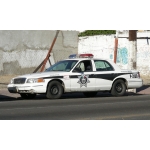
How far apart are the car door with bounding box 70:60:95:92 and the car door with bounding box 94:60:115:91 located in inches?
10.3

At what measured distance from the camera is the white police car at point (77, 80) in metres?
16.9

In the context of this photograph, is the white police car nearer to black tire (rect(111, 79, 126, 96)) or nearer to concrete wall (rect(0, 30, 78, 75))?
black tire (rect(111, 79, 126, 96))

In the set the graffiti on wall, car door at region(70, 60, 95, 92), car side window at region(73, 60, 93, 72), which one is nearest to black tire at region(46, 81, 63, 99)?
car door at region(70, 60, 95, 92)

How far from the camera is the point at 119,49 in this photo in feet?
98.2

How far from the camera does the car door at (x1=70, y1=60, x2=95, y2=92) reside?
690 inches

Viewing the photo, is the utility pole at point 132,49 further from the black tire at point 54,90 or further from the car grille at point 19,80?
the car grille at point 19,80

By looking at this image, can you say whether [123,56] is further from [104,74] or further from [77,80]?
[77,80]

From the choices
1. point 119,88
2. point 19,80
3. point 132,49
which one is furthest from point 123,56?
point 19,80

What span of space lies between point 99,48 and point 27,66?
15.7 ft

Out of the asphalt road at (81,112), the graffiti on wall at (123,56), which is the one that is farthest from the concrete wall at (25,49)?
the asphalt road at (81,112)

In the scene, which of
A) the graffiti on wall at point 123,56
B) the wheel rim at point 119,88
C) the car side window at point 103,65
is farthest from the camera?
the graffiti on wall at point 123,56

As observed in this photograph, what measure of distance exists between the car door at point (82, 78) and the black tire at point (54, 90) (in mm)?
524

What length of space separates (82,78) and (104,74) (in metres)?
1.00

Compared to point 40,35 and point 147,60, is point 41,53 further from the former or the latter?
point 147,60
